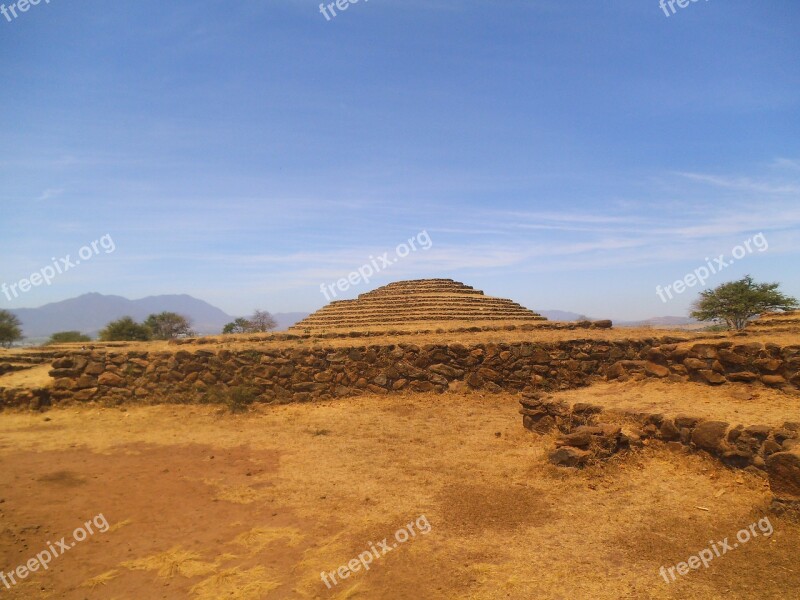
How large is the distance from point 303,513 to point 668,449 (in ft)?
15.8

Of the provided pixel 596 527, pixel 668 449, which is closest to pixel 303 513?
pixel 596 527

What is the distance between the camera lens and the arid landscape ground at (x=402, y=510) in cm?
412

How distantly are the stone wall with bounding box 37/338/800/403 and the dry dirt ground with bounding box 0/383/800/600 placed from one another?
243 cm

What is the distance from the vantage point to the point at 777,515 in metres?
4.54

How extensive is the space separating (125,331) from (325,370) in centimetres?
2406

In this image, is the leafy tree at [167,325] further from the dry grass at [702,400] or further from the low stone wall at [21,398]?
the dry grass at [702,400]

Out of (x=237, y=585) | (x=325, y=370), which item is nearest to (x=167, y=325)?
(x=325, y=370)

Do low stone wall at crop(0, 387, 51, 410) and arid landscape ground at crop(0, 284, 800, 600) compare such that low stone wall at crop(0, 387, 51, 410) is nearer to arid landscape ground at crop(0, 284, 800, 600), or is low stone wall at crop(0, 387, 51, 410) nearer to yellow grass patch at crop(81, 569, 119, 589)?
arid landscape ground at crop(0, 284, 800, 600)

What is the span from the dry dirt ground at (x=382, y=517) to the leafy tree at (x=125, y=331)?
74.5ft

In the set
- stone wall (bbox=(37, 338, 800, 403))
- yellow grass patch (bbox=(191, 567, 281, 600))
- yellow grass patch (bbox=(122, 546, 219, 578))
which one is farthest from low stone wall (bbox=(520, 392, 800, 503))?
yellow grass patch (bbox=(122, 546, 219, 578))

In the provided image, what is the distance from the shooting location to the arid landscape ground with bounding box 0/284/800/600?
162 inches

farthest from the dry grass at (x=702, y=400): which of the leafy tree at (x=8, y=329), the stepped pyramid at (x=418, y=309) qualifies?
the leafy tree at (x=8, y=329)

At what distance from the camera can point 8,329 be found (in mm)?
33031

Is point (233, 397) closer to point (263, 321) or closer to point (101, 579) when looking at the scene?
point (101, 579)
